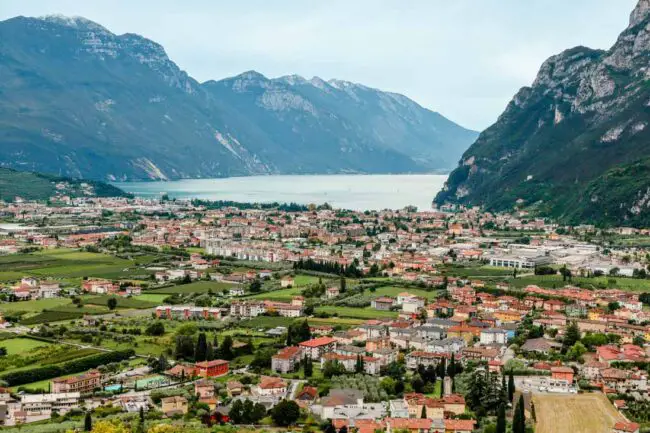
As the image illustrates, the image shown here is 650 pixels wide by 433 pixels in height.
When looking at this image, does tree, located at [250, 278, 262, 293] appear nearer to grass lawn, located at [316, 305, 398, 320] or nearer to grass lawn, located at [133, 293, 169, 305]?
grass lawn, located at [133, 293, 169, 305]

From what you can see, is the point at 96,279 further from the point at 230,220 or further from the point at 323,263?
the point at 230,220

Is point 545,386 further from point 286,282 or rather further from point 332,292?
point 286,282

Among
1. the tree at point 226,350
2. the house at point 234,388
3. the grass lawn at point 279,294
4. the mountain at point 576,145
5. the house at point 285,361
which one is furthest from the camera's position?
the mountain at point 576,145

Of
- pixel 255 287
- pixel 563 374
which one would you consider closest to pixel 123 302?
pixel 255 287

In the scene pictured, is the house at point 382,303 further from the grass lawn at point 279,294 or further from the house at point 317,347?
the house at point 317,347

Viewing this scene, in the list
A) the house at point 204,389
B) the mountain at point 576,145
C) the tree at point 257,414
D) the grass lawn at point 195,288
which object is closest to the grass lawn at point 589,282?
the grass lawn at point 195,288

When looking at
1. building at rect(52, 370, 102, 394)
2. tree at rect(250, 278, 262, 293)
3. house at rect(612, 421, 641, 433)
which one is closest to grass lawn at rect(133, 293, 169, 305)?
tree at rect(250, 278, 262, 293)

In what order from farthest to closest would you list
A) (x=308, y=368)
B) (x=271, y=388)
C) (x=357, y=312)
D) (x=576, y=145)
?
(x=576, y=145) < (x=357, y=312) < (x=308, y=368) < (x=271, y=388)
